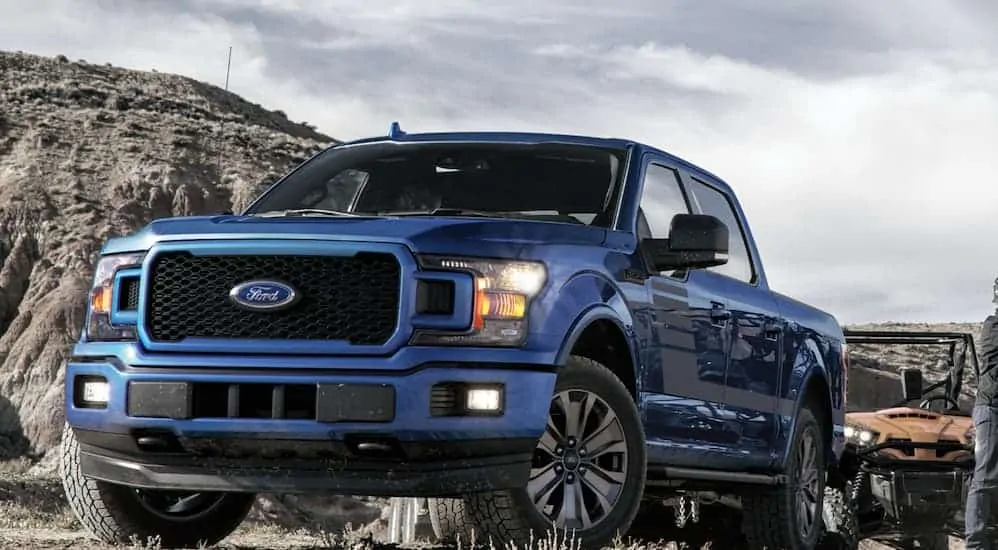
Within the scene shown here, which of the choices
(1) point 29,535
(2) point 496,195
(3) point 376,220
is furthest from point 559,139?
(1) point 29,535

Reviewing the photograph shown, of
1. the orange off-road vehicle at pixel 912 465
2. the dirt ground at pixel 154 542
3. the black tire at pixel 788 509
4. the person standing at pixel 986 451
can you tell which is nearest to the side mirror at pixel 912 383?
the orange off-road vehicle at pixel 912 465

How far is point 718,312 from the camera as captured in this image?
8.09 m

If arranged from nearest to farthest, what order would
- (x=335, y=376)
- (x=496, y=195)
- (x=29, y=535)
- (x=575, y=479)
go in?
(x=335, y=376)
(x=575, y=479)
(x=496, y=195)
(x=29, y=535)

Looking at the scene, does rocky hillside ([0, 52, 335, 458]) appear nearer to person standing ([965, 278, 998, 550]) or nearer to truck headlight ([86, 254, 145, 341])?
person standing ([965, 278, 998, 550])

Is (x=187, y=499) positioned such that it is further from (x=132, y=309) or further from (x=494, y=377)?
(x=494, y=377)

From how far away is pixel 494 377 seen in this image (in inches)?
236

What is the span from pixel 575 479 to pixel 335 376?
45.7 inches

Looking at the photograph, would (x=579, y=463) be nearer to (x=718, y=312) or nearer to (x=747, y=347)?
(x=718, y=312)

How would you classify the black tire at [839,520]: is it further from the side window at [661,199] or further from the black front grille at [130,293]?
the black front grille at [130,293]

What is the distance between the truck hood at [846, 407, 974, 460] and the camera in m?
15.5

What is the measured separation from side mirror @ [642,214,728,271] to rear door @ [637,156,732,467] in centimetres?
9

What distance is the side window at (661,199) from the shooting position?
7.63m

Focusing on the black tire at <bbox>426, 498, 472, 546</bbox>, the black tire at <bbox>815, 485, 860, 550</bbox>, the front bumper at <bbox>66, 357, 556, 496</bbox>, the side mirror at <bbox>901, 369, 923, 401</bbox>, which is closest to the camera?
the front bumper at <bbox>66, 357, 556, 496</bbox>

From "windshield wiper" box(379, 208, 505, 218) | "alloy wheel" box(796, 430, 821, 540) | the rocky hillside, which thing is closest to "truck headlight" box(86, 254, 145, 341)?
"windshield wiper" box(379, 208, 505, 218)
